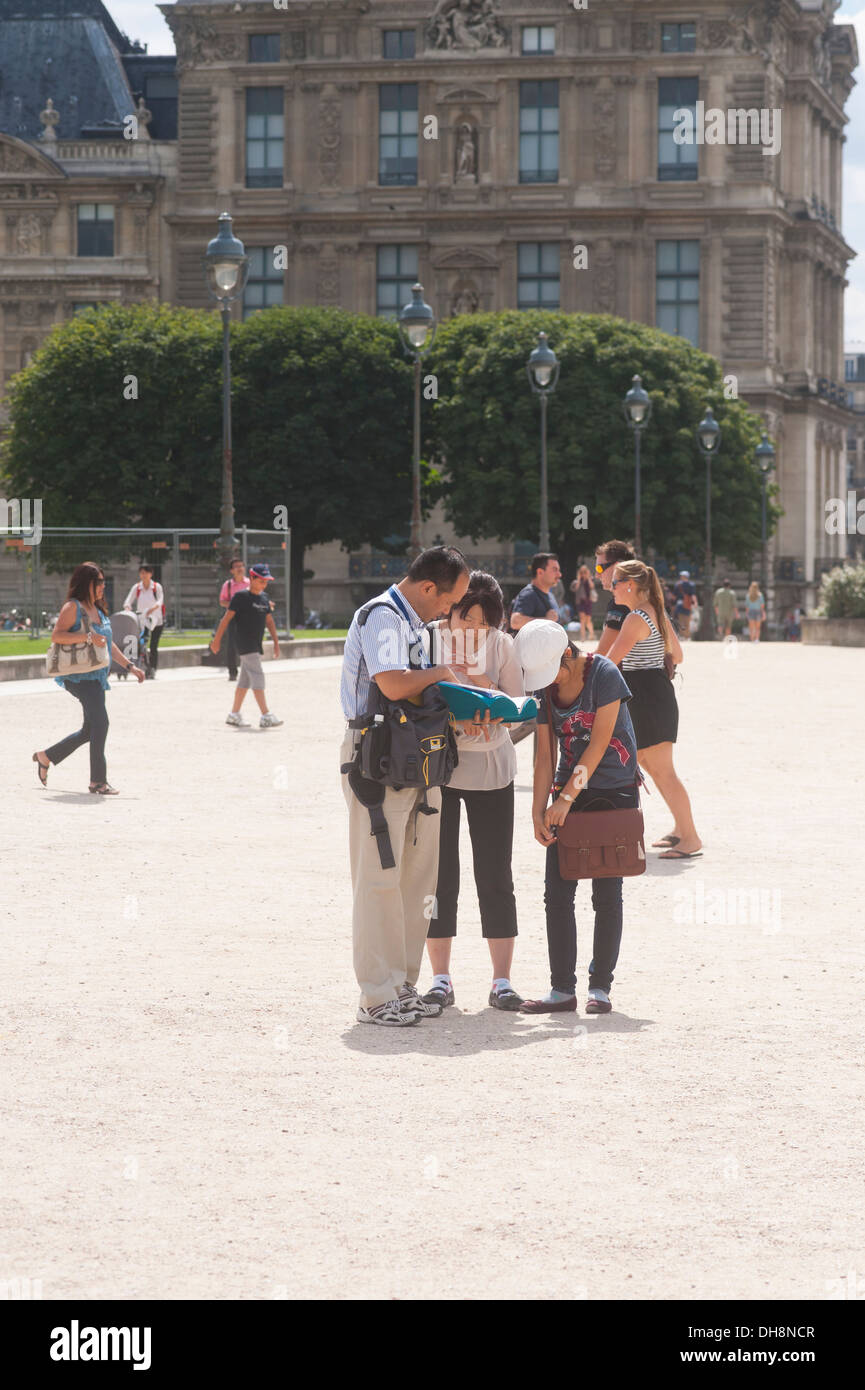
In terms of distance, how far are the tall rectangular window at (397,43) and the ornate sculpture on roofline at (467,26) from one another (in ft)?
3.41

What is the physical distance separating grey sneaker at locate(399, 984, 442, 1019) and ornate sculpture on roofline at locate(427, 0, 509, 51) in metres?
73.3

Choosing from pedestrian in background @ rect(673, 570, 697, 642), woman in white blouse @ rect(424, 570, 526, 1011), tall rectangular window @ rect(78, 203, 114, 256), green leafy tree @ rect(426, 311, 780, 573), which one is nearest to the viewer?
woman in white blouse @ rect(424, 570, 526, 1011)

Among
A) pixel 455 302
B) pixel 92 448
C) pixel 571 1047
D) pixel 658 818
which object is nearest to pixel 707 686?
pixel 658 818

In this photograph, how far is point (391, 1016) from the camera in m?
7.60

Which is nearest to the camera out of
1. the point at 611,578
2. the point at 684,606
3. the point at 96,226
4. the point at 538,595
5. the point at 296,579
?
the point at 611,578

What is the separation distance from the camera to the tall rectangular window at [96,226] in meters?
81.0

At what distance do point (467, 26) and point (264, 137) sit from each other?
8720 mm

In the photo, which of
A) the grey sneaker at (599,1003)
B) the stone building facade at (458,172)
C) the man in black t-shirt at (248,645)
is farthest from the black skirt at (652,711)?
the stone building facade at (458,172)

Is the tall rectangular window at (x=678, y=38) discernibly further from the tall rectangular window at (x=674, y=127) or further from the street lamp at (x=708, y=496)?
the street lamp at (x=708, y=496)

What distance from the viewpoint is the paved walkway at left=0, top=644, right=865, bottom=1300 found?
196 inches

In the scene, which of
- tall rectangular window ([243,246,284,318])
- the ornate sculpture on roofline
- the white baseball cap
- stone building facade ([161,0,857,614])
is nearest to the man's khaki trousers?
the white baseball cap

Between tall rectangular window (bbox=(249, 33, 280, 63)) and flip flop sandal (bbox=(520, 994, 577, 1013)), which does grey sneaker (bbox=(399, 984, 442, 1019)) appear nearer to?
flip flop sandal (bbox=(520, 994, 577, 1013))

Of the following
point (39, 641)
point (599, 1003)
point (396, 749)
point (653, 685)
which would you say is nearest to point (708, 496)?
point (39, 641)

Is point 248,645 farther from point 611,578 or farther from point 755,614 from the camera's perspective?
point 755,614
